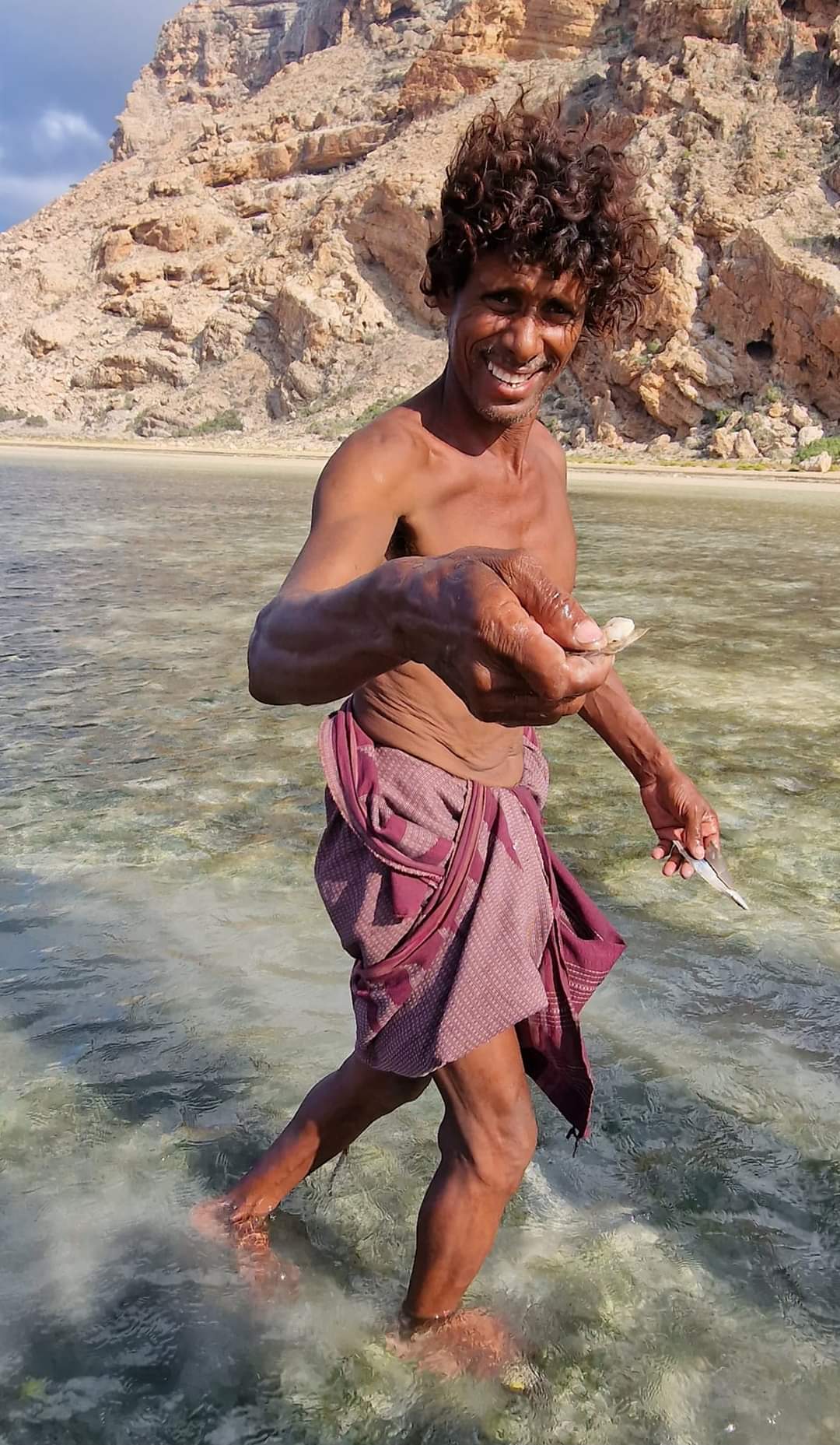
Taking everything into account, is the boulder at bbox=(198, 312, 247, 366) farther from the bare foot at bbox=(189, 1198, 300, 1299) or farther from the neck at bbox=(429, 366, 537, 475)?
the bare foot at bbox=(189, 1198, 300, 1299)

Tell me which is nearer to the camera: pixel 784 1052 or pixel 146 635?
pixel 784 1052

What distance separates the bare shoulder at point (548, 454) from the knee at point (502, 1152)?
3.50 feet

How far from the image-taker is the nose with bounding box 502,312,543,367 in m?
1.55

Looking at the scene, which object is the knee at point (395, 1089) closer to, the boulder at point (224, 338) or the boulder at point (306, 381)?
the boulder at point (306, 381)

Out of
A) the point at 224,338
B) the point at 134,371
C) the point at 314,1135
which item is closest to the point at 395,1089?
the point at 314,1135

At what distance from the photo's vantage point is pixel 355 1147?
2152mm

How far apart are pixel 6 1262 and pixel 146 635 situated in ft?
17.4

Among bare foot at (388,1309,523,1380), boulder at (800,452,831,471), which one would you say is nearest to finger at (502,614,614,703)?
bare foot at (388,1309,523,1380)

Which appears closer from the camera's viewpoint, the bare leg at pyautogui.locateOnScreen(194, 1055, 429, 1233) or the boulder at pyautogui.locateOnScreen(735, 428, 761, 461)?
the bare leg at pyautogui.locateOnScreen(194, 1055, 429, 1233)

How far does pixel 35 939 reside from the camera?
114 inches

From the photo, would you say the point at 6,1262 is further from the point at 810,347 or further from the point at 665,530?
the point at 810,347

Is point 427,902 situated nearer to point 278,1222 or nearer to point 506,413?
point 506,413

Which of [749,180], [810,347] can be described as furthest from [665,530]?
[749,180]

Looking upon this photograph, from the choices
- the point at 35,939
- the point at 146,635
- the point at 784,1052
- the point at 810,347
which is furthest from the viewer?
the point at 810,347
